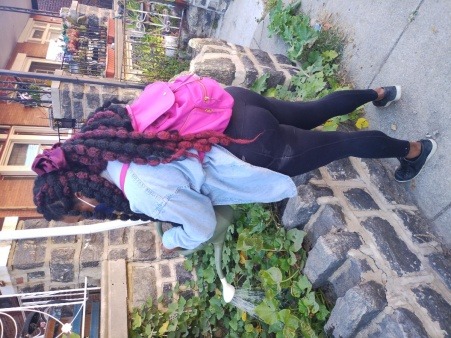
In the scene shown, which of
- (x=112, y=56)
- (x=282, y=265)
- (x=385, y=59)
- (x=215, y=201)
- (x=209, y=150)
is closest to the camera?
(x=209, y=150)

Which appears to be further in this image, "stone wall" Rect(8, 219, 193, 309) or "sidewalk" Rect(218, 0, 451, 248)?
"stone wall" Rect(8, 219, 193, 309)

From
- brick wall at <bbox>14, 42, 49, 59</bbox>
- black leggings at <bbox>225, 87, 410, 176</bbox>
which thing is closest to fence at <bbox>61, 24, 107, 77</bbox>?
brick wall at <bbox>14, 42, 49, 59</bbox>

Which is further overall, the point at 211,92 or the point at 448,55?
the point at 448,55

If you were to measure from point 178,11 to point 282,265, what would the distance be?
200 inches

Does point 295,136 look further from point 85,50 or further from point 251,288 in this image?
point 85,50

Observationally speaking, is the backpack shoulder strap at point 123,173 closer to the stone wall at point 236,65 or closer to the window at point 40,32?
the stone wall at point 236,65

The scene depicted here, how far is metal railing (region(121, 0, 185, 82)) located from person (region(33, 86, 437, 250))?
148 inches

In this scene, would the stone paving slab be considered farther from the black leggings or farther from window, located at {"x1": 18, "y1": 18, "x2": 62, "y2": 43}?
window, located at {"x1": 18, "y1": 18, "x2": 62, "y2": 43}

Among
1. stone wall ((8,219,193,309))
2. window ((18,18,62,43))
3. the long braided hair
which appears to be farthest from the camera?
window ((18,18,62,43))

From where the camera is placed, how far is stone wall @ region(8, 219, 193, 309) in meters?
2.58

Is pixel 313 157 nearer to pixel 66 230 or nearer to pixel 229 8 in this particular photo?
pixel 66 230

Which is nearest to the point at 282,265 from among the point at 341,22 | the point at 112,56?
the point at 341,22

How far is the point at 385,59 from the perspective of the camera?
228cm

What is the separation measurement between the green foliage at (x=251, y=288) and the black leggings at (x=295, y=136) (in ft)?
1.84
